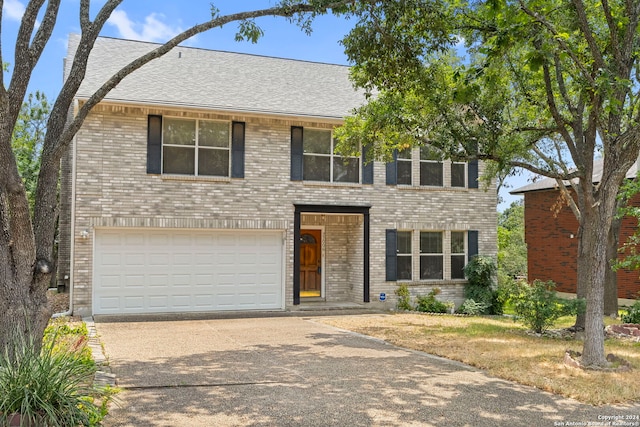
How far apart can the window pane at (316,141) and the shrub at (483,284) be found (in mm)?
5789

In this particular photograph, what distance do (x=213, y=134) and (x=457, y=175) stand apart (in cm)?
789

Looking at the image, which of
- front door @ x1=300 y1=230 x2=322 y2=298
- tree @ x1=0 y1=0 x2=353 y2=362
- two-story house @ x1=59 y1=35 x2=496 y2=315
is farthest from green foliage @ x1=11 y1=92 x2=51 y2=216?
tree @ x1=0 y1=0 x2=353 y2=362

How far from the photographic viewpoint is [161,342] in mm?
10477

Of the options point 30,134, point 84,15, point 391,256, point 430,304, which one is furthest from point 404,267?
point 30,134

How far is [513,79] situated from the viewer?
1212cm

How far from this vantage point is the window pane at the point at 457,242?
18.0m

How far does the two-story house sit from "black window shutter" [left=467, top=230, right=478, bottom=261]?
45 millimetres

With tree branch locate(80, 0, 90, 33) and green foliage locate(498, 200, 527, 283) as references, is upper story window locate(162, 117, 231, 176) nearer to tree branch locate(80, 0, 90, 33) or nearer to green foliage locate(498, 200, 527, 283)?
tree branch locate(80, 0, 90, 33)

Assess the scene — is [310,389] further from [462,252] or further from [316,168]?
[462,252]

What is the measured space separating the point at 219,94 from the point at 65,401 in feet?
39.5

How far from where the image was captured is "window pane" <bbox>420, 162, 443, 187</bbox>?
17.8m

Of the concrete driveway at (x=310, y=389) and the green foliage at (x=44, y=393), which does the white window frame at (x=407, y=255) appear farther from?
the green foliage at (x=44, y=393)

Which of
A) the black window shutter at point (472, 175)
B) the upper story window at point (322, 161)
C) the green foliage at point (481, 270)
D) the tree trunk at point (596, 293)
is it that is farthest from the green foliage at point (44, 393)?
the black window shutter at point (472, 175)

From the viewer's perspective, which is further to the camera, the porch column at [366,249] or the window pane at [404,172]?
the window pane at [404,172]
